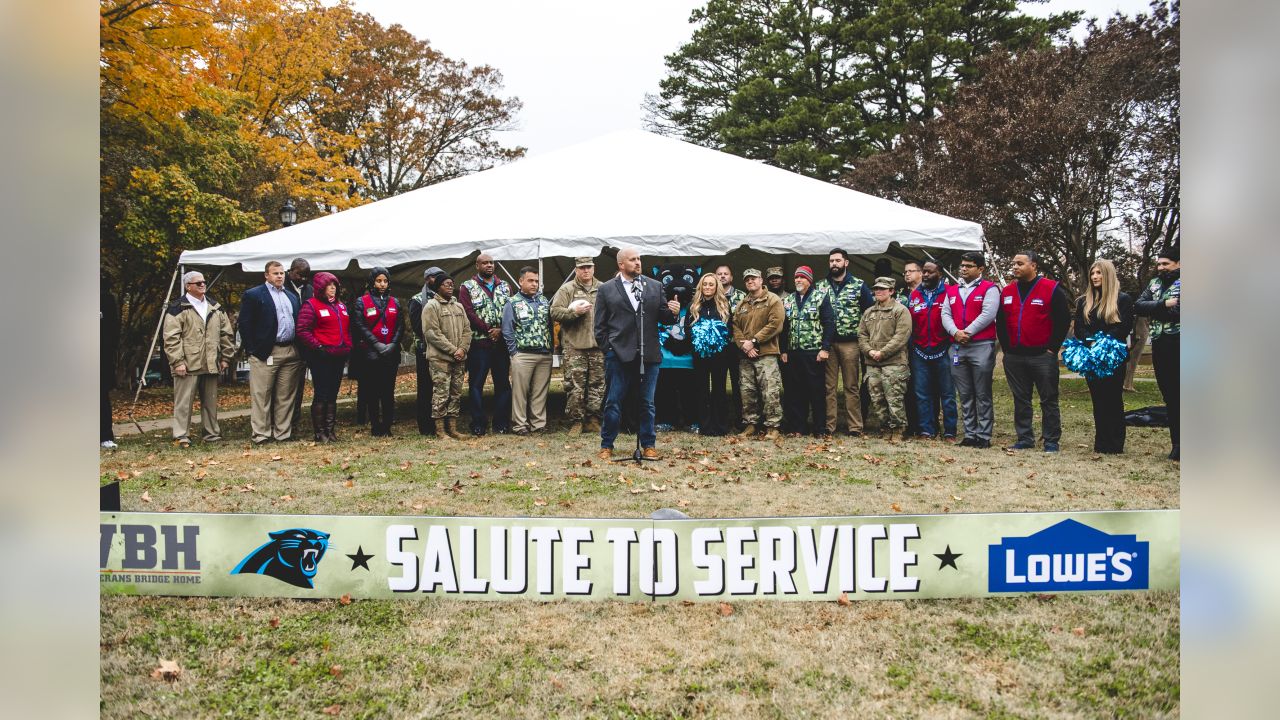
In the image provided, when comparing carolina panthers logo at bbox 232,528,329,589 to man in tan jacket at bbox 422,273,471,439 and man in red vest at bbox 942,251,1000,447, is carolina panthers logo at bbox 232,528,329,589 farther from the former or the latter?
Answer: man in red vest at bbox 942,251,1000,447

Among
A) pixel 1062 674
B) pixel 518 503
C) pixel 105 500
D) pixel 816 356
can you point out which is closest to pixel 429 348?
pixel 518 503

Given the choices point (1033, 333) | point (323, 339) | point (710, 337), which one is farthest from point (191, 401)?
point (1033, 333)

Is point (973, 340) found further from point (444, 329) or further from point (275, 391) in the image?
point (275, 391)

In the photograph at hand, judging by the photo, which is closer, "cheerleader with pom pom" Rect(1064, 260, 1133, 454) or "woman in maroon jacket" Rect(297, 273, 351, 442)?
"cheerleader with pom pom" Rect(1064, 260, 1133, 454)

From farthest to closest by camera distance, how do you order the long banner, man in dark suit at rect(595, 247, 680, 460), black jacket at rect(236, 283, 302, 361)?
1. black jacket at rect(236, 283, 302, 361)
2. man in dark suit at rect(595, 247, 680, 460)
3. the long banner

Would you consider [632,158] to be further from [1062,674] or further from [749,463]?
[1062,674]

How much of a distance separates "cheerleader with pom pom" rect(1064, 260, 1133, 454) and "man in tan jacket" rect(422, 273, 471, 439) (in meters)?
6.51

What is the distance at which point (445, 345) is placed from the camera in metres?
8.78

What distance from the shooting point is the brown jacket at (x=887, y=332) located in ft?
27.9

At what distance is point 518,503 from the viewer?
558 centimetres

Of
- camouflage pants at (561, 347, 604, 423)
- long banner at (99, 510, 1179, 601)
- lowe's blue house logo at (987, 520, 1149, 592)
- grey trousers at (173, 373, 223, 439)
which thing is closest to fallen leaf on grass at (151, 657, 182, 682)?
long banner at (99, 510, 1179, 601)

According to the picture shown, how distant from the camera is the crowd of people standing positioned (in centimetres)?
781

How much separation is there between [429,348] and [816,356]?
458 centimetres

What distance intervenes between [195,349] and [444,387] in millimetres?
2813
